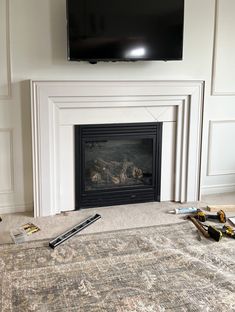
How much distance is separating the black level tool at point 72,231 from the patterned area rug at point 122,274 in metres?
0.05

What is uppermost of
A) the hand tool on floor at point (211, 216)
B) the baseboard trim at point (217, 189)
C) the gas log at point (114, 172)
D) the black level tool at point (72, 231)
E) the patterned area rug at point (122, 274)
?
the gas log at point (114, 172)

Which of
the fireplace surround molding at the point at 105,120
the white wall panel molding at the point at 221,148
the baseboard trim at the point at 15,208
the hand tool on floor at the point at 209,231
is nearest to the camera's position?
the hand tool on floor at the point at 209,231

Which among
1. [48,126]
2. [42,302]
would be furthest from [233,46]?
[42,302]

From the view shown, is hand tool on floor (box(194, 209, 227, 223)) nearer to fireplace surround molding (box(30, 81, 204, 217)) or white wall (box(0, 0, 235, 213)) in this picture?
fireplace surround molding (box(30, 81, 204, 217))

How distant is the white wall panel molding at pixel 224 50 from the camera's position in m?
3.87

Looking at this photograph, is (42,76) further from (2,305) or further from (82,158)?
(2,305)

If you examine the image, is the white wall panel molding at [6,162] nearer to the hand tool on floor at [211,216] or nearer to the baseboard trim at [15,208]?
the baseboard trim at [15,208]

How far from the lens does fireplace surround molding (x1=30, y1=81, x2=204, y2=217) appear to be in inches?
137

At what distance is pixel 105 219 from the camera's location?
3.53 m

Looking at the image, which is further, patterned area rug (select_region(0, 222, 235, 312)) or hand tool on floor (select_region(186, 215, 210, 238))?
hand tool on floor (select_region(186, 215, 210, 238))

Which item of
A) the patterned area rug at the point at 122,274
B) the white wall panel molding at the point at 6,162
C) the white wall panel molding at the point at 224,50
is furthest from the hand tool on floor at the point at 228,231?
the white wall panel molding at the point at 6,162

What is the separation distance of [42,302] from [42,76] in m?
1.93

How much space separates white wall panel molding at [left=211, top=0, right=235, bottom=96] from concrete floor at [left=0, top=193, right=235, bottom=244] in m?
1.18

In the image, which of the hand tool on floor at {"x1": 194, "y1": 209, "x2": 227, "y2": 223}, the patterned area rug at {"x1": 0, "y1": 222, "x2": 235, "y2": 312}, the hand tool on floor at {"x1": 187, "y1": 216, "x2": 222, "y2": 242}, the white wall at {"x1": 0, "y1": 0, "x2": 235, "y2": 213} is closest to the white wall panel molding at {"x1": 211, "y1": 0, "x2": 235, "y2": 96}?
the white wall at {"x1": 0, "y1": 0, "x2": 235, "y2": 213}
